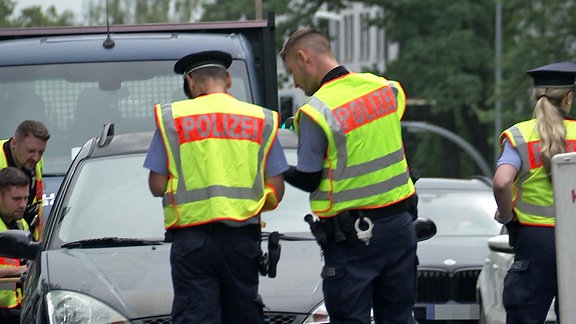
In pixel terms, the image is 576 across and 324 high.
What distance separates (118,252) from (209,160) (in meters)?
1.05

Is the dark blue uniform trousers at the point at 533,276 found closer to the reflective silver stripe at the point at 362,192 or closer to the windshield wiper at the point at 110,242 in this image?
the reflective silver stripe at the point at 362,192

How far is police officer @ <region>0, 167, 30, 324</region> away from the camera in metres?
8.32

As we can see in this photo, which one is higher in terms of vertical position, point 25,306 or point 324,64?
point 324,64

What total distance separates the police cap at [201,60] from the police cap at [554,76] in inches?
65.2

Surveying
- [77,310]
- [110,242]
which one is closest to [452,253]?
[110,242]

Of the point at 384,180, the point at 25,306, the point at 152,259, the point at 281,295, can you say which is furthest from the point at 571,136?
the point at 25,306

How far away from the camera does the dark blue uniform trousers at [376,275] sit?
21.0 ft

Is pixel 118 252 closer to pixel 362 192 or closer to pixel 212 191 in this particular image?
pixel 212 191

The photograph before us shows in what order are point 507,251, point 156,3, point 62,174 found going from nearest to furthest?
1. point 507,251
2. point 62,174
3. point 156,3

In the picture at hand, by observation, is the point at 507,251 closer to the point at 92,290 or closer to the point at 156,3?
the point at 92,290

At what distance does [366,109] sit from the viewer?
6.50 metres

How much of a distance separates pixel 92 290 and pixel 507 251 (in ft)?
11.6

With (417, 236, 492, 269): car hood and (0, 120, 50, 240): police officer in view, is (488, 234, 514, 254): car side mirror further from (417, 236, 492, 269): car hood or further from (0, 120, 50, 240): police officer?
(0, 120, 50, 240): police officer

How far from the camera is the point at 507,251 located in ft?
30.7
